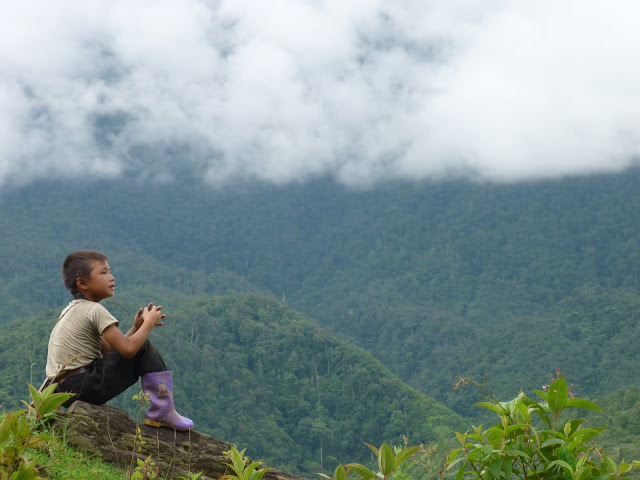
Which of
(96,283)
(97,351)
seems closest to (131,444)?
(97,351)

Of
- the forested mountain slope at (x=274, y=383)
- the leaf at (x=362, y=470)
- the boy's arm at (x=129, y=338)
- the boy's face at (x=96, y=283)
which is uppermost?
the boy's face at (x=96, y=283)

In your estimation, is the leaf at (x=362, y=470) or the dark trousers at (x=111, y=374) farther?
the dark trousers at (x=111, y=374)

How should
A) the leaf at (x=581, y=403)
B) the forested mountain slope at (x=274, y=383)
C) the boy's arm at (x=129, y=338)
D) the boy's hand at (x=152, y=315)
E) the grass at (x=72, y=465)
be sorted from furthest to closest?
the forested mountain slope at (x=274, y=383)
the boy's hand at (x=152, y=315)
the boy's arm at (x=129, y=338)
the grass at (x=72, y=465)
the leaf at (x=581, y=403)

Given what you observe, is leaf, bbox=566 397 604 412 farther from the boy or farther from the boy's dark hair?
the boy's dark hair

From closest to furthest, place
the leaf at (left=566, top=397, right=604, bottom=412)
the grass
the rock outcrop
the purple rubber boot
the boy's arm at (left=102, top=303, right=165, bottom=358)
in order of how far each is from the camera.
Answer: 1. the leaf at (left=566, top=397, right=604, bottom=412)
2. the grass
3. the rock outcrop
4. the boy's arm at (left=102, top=303, right=165, bottom=358)
5. the purple rubber boot

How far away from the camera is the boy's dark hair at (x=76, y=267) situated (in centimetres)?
651

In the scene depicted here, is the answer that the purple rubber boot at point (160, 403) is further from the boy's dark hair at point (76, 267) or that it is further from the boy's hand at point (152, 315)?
the boy's dark hair at point (76, 267)

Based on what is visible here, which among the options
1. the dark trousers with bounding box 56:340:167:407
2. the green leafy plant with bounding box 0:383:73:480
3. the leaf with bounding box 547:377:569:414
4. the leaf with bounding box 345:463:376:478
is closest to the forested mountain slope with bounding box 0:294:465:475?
the dark trousers with bounding box 56:340:167:407

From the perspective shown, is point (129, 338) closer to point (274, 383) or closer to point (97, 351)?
point (97, 351)

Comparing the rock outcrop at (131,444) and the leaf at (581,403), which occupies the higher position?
the leaf at (581,403)

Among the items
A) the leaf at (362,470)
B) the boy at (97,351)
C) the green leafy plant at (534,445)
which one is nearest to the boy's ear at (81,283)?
the boy at (97,351)

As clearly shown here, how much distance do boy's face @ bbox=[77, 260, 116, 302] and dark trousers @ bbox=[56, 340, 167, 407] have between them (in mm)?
602

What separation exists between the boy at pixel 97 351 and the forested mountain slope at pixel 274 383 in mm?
76007

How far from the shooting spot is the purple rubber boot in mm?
6426
